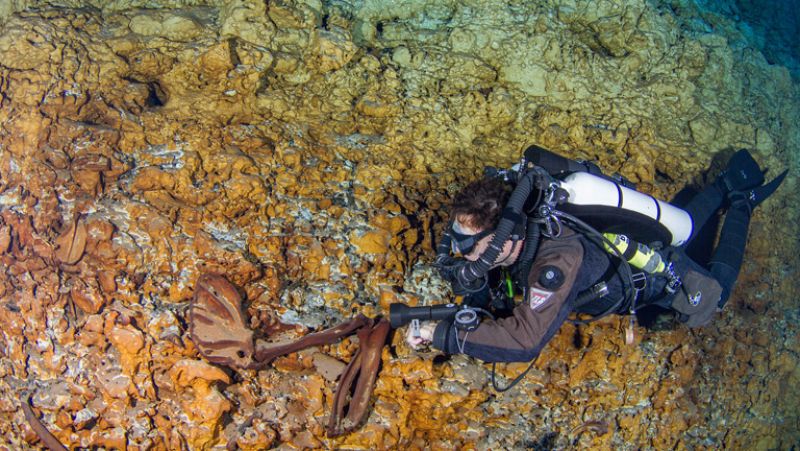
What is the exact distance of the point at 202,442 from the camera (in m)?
2.84

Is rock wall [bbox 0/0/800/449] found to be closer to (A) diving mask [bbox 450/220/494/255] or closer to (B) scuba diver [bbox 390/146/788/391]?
(B) scuba diver [bbox 390/146/788/391]

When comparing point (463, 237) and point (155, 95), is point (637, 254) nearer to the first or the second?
point (463, 237)

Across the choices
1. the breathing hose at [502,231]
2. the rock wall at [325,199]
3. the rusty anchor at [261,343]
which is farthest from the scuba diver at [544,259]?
the rock wall at [325,199]

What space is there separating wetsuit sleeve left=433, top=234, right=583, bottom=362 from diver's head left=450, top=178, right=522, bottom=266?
19cm

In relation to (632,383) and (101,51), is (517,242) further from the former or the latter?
(101,51)

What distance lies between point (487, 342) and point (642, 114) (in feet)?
10.0

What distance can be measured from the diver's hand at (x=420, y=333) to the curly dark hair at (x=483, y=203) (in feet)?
2.26

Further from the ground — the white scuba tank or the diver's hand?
the white scuba tank

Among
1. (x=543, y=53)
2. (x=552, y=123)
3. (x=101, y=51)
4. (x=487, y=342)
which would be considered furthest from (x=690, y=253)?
(x=101, y=51)

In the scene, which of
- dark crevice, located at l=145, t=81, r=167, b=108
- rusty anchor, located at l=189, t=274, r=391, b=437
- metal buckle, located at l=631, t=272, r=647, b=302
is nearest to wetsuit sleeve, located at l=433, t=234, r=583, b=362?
rusty anchor, located at l=189, t=274, r=391, b=437

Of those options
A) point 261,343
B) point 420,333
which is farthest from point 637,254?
point 261,343

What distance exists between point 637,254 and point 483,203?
1181 mm

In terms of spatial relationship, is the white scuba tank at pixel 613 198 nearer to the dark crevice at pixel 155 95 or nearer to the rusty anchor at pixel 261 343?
the rusty anchor at pixel 261 343

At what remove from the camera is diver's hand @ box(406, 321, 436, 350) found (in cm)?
295
